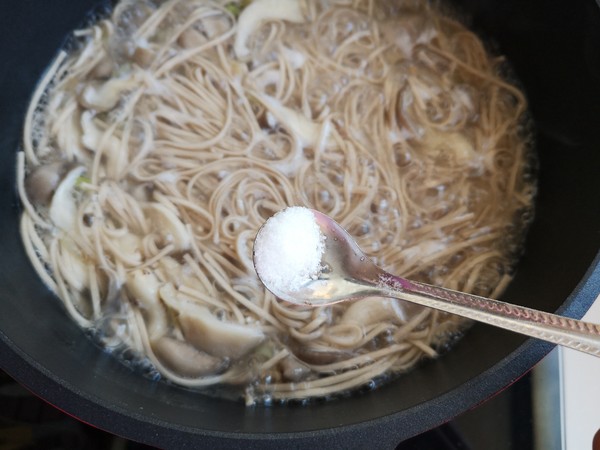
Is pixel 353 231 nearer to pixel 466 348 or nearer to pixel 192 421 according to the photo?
pixel 466 348

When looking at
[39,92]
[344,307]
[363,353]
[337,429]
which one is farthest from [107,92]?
[337,429]

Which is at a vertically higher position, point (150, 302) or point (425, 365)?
point (150, 302)

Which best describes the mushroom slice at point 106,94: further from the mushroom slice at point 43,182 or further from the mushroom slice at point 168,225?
the mushroom slice at point 168,225

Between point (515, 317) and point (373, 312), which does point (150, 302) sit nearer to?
point (373, 312)

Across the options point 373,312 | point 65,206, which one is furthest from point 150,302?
point 373,312

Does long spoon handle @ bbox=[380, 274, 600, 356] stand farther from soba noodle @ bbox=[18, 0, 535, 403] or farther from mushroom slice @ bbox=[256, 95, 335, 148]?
mushroom slice @ bbox=[256, 95, 335, 148]

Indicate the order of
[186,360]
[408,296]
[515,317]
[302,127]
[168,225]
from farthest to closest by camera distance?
1. [302,127]
2. [168,225]
3. [186,360]
4. [408,296]
5. [515,317]
